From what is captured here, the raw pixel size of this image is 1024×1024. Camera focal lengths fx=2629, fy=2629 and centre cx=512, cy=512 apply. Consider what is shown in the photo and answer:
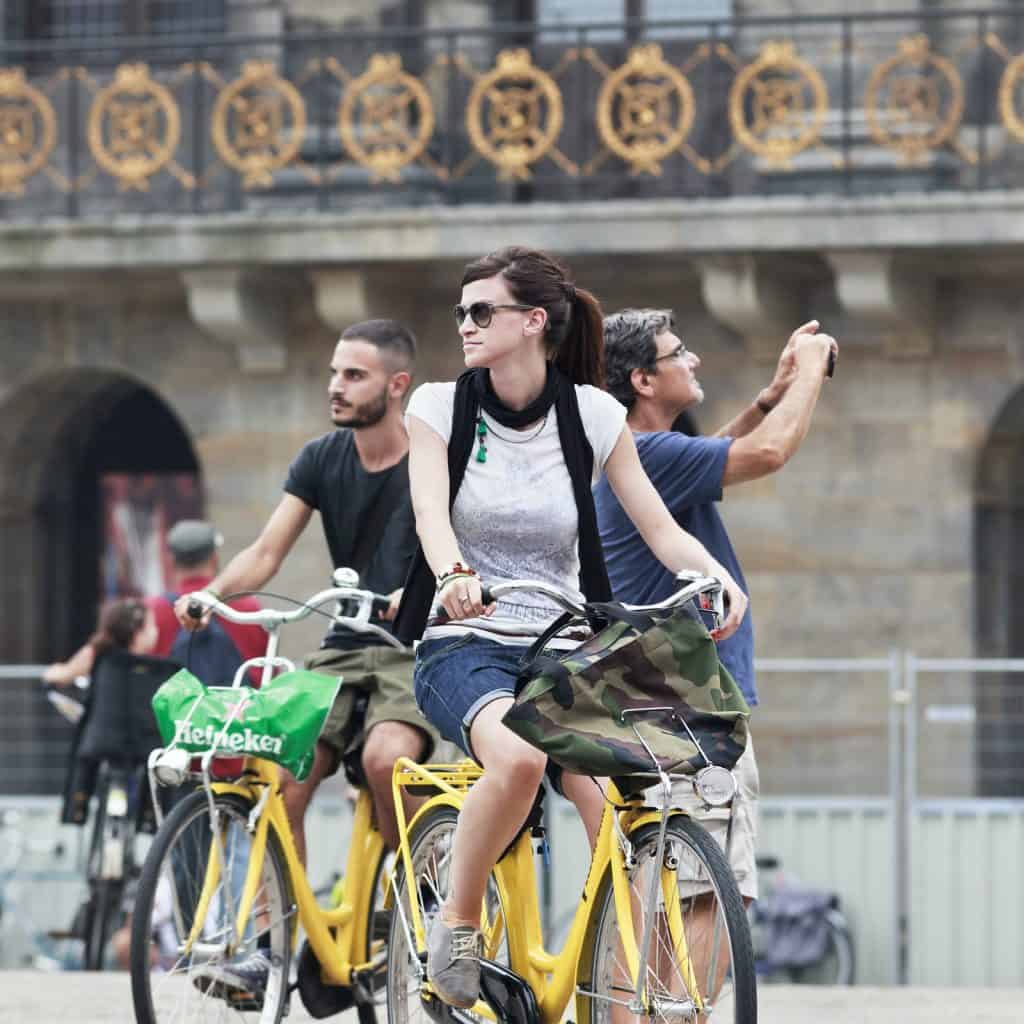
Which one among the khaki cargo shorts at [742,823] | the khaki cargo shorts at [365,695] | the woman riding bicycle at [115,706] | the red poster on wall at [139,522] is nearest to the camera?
the khaki cargo shorts at [742,823]

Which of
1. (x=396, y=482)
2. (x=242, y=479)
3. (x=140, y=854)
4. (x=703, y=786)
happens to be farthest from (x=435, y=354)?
(x=703, y=786)

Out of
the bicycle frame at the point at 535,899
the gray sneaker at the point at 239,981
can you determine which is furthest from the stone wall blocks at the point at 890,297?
the bicycle frame at the point at 535,899

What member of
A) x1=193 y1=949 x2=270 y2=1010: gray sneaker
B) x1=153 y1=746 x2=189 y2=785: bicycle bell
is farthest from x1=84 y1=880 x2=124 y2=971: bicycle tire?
x1=153 y1=746 x2=189 y2=785: bicycle bell

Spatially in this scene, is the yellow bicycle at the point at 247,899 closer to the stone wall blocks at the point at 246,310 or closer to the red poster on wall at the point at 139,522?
the stone wall blocks at the point at 246,310

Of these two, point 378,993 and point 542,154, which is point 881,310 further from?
point 378,993

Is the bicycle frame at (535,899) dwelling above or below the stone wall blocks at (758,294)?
below

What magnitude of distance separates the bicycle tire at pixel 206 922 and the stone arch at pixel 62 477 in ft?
32.2

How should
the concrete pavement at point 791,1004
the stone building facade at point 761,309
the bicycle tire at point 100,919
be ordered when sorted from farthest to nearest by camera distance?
the stone building facade at point 761,309 < the bicycle tire at point 100,919 < the concrete pavement at point 791,1004

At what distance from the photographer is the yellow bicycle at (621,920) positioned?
4.75 meters

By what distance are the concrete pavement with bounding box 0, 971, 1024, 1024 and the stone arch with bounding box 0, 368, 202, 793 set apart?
8247mm

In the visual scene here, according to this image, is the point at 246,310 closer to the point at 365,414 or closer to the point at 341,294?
the point at 341,294

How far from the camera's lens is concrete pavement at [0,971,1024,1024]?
23.3ft

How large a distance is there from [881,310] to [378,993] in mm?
7944

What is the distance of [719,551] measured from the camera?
603cm
